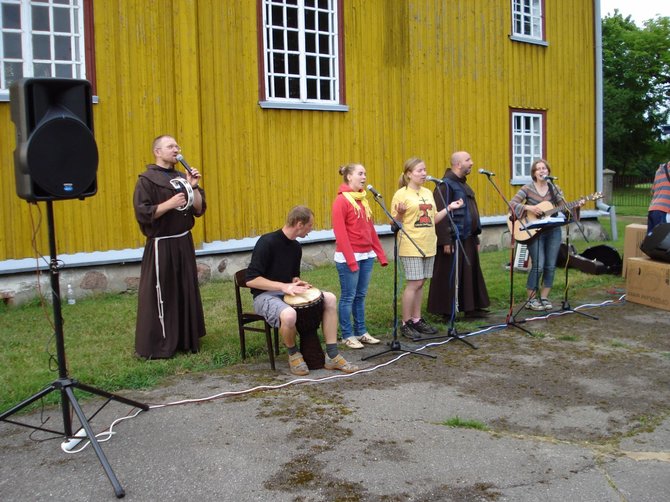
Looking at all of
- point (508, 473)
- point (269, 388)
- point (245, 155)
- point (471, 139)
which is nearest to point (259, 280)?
point (269, 388)

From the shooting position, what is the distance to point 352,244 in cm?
719

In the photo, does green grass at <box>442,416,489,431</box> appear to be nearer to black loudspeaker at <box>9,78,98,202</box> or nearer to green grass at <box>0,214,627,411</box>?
green grass at <box>0,214,627,411</box>

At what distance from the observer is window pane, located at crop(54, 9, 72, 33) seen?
975cm

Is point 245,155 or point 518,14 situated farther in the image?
point 518,14

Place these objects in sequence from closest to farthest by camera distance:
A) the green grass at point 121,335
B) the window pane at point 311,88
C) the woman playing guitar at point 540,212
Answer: the green grass at point 121,335 < the woman playing guitar at point 540,212 < the window pane at point 311,88

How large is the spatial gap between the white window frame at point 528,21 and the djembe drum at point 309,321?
10.5 meters

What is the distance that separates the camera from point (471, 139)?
14.4m

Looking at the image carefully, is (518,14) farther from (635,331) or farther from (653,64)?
(653,64)

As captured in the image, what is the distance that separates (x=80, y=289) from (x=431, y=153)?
267 inches

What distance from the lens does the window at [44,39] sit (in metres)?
9.48

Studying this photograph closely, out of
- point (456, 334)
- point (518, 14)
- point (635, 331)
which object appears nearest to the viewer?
point (456, 334)

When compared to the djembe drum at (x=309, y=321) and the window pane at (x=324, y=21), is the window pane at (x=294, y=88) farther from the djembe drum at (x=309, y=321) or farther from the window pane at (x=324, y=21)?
the djembe drum at (x=309, y=321)

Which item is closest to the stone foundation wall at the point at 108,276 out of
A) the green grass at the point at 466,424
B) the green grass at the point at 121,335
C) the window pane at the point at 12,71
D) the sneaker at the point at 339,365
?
the green grass at the point at 121,335

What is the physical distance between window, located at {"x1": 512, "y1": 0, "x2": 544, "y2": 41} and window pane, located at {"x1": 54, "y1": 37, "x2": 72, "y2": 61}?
8.96 m
